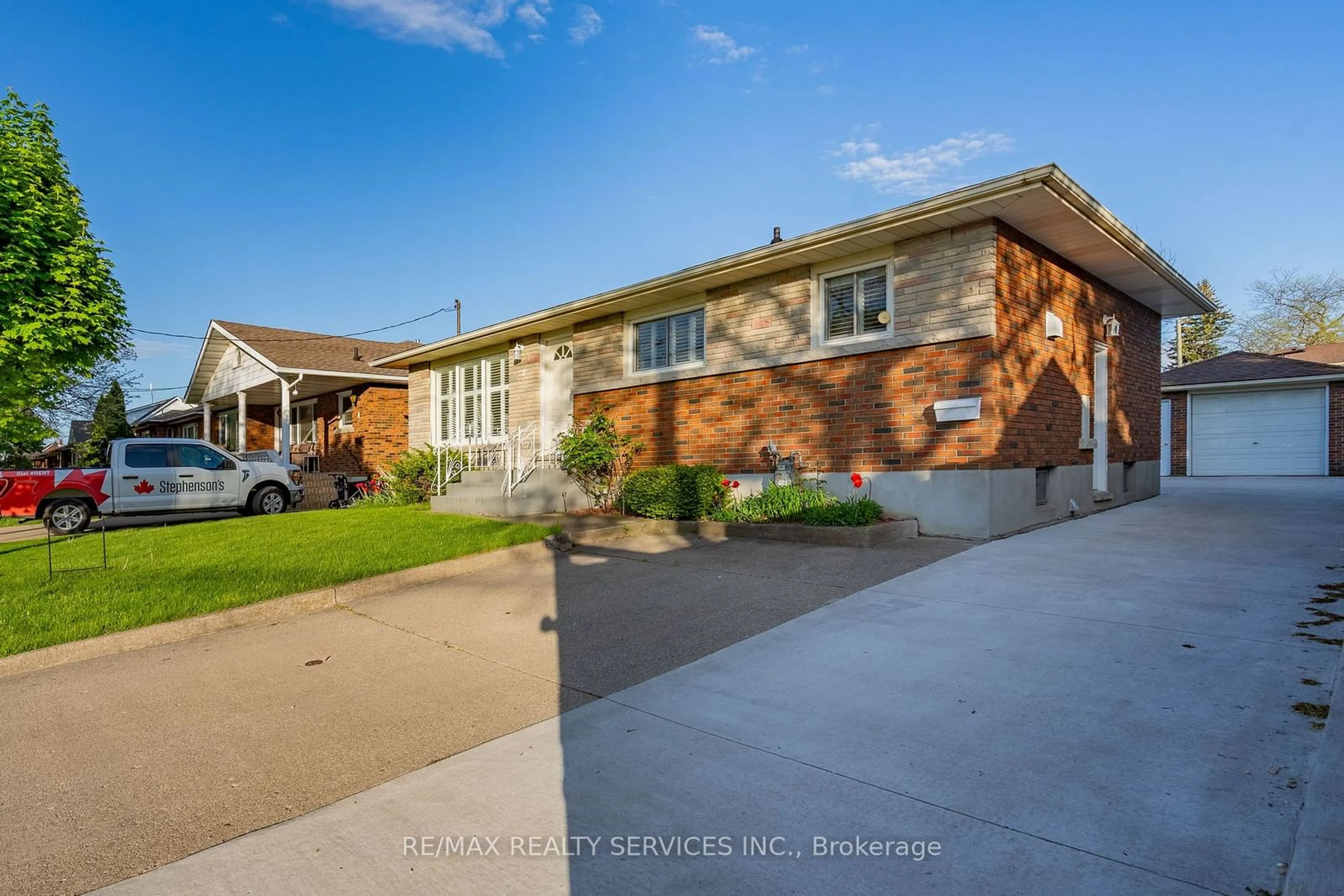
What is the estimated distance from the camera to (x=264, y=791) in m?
2.82

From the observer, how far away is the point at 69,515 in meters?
12.0

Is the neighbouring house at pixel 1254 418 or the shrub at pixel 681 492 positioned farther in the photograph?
the neighbouring house at pixel 1254 418

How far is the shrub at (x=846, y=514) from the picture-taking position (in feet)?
26.4

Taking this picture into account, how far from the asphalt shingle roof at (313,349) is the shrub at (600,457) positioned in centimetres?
951

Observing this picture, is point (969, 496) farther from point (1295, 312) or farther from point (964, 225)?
point (1295, 312)

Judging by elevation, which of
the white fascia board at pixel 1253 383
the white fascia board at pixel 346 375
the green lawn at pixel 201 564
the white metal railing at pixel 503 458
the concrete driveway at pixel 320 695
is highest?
the white fascia board at pixel 346 375

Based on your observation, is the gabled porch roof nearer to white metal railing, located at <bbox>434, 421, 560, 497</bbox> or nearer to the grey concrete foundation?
white metal railing, located at <bbox>434, 421, 560, 497</bbox>

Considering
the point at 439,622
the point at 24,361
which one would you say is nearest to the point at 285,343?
the point at 24,361

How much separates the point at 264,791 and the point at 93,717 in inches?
69.3

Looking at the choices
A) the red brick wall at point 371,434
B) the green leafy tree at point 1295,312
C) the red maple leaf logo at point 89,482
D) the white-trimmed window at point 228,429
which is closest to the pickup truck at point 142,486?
the red maple leaf logo at point 89,482

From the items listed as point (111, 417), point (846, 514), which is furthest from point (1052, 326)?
point (111, 417)

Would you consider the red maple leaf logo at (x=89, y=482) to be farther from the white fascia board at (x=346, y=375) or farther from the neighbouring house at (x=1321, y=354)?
the neighbouring house at (x=1321, y=354)

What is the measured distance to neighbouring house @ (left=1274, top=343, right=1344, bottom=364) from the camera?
70.0 feet

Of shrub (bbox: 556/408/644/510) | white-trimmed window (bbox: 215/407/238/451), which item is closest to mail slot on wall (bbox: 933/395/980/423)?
shrub (bbox: 556/408/644/510)
